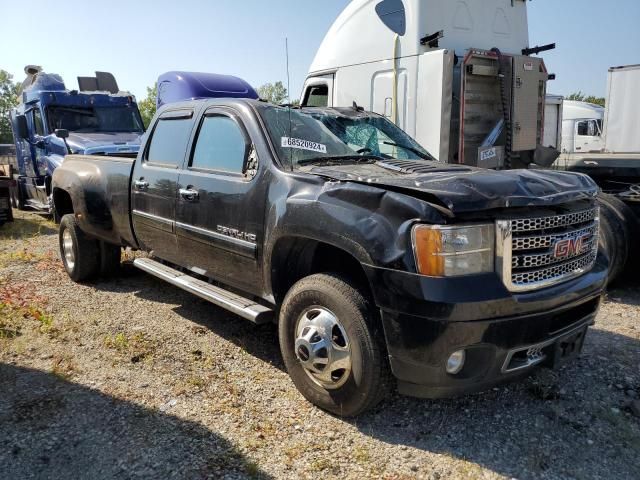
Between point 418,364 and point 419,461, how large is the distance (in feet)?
1.83

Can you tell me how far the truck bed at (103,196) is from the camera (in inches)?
208

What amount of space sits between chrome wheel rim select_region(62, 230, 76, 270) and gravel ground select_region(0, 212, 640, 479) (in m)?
1.46

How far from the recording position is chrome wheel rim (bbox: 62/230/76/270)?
6.13 metres

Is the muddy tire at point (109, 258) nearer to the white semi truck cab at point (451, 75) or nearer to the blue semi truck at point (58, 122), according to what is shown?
the white semi truck cab at point (451, 75)

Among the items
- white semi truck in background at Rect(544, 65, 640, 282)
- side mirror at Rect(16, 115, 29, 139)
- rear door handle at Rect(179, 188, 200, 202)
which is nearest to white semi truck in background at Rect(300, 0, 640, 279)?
white semi truck in background at Rect(544, 65, 640, 282)

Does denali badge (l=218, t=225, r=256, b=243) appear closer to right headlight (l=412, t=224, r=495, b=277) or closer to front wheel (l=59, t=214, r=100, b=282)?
right headlight (l=412, t=224, r=495, b=277)

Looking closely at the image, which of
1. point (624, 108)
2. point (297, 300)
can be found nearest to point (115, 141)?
point (297, 300)

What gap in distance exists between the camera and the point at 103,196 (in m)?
5.53

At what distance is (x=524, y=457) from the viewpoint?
288cm

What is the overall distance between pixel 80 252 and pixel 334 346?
3.98 meters

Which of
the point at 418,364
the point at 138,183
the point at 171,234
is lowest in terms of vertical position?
the point at 418,364

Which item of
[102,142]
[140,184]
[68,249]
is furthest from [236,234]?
[102,142]

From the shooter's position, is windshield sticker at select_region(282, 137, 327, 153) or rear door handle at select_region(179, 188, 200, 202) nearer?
windshield sticker at select_region(282, 137, 327, 153)

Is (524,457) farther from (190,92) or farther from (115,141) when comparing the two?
(115,141)
